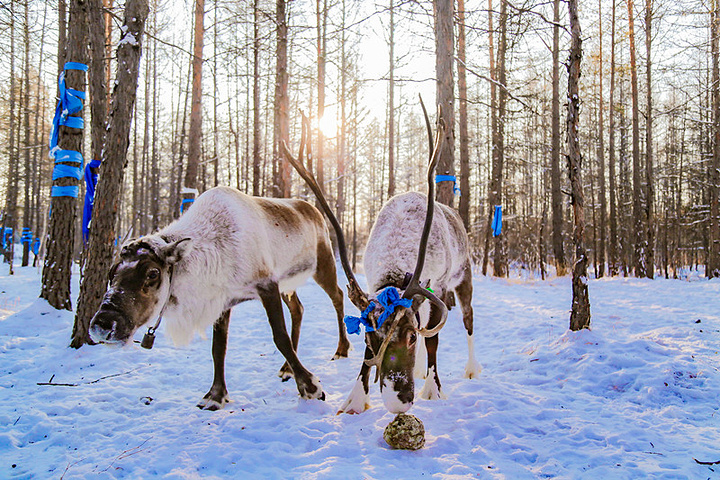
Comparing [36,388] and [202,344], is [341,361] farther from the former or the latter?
[36,388]

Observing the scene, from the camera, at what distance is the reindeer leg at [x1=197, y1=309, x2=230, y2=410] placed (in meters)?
3.22

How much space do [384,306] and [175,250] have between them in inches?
63.6

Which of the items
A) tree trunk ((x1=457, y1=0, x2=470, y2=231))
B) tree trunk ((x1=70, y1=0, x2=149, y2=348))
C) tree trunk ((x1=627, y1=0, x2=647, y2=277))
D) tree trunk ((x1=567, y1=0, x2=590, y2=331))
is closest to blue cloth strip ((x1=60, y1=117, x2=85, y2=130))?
tree trunk ((x1=70, y1=0, x2=149, y2=348))

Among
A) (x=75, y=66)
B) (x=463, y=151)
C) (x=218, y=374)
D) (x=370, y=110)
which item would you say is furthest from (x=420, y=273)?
(x=370, y=110)

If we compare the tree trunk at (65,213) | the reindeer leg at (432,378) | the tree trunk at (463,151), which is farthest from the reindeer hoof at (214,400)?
the tree trunk at (463,151)

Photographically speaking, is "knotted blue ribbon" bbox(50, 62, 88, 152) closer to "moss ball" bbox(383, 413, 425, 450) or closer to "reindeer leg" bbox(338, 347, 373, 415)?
"reindeer leg" bbox(338, 347, 373, 415)

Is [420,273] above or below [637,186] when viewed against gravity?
below

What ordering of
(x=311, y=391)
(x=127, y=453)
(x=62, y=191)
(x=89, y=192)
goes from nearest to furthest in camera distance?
1. (x=127, y=453)
2. (x=311, y=391)
3. (x=89, y=192)
4. (x=62, y=191)

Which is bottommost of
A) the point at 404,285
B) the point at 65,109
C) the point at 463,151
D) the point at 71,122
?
the point at 404,285

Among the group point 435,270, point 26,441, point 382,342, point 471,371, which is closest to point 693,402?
point 471,371

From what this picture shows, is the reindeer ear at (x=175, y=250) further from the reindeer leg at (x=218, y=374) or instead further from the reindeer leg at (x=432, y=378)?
the reindeer leg at (x=432, y=378)

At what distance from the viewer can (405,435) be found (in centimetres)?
249

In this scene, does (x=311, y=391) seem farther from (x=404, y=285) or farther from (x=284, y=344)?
(x=404, y=285)

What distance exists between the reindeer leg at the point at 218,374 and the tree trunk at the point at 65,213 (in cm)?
329
